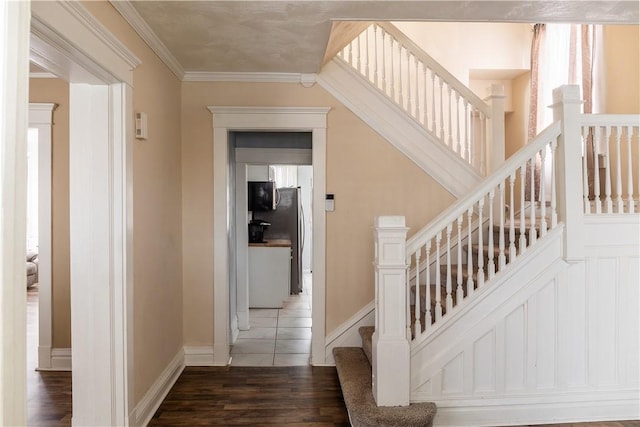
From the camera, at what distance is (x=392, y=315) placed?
2.48 m

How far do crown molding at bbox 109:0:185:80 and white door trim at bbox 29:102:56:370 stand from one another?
1146 mm

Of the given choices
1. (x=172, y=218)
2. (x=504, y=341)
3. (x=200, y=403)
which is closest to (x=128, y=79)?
(x=172, y=218)

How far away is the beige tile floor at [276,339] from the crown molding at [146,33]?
2.54 meters

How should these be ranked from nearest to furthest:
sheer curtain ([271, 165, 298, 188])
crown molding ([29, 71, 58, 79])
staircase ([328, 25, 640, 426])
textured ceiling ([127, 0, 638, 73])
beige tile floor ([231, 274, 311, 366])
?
textured ceiling ([127, 0, 638, 73])
staircase ([328, 25, 640, 426])
crown molding ([29, 71, 58, 79])
beige tile floor ([231, 274, 311, 366])
sheer curtain ([271, 165, 298, 188])

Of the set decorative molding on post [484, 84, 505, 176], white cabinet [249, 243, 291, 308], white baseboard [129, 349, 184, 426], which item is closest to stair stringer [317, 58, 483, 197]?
decorative molding on post [484, 84, 505, 176]

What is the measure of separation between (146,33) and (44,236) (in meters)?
2.01

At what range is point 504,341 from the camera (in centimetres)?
269

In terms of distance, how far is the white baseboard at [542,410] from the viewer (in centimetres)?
266

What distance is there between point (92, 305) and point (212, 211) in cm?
151

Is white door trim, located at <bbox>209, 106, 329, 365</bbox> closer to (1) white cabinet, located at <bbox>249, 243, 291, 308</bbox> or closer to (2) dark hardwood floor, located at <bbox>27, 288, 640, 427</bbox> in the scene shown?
(2) dark hardwood floor, located at <bbox>27, 288, 640, 427</bbox>

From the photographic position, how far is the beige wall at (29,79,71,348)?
11.6ft

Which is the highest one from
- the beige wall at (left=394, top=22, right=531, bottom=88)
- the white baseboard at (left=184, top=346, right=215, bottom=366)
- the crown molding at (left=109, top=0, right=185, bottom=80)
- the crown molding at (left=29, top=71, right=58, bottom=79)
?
the beige wall at (left=394, top=22, right=531, bottom=88)

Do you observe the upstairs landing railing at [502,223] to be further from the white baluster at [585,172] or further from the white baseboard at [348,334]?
the white baseboard at [348,334]

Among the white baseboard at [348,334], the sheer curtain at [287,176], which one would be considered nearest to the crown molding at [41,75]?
the white baseboard at [348,334]
